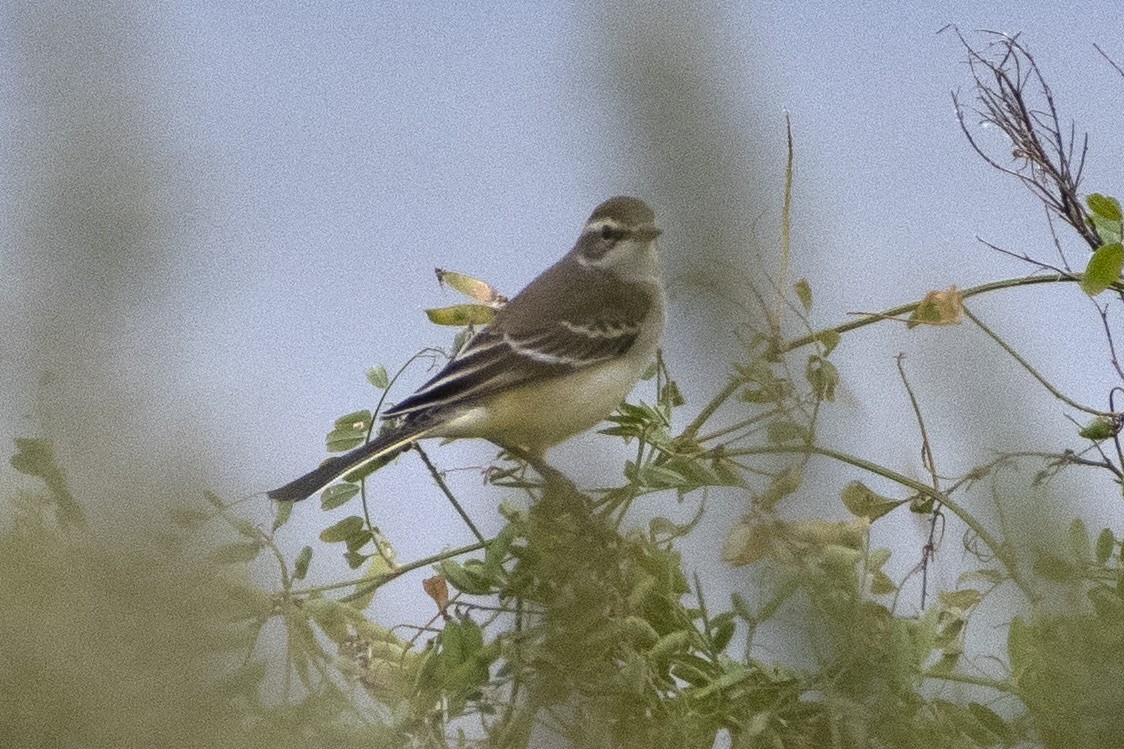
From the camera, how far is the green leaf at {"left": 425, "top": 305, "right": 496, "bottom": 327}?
2391mm

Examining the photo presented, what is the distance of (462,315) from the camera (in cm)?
240

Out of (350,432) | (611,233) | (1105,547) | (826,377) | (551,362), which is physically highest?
(611,233)

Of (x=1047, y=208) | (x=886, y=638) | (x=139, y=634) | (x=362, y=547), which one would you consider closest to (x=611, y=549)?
(x=886, y=638)

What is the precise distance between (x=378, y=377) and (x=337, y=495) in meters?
0.23

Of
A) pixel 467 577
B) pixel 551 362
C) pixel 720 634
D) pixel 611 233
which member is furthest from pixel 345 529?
pixel 611 233

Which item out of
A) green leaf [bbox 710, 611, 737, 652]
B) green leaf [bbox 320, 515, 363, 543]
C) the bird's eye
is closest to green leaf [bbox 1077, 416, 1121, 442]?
green leaf [bbox 710, 611, 737, 652]

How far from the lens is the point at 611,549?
1.33m

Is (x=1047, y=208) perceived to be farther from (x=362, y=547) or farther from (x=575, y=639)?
(x=575, y=639)

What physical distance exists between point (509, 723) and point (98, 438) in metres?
0.79

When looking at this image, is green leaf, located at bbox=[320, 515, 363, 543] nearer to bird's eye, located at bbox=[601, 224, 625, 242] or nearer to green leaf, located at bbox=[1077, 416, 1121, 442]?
green leaf, located at bbox=[1077, 416, 1121, 442]

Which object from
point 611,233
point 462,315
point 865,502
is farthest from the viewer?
point 611,233

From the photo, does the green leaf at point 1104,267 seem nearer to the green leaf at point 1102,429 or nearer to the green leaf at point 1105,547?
the green leaf at point 1102,429

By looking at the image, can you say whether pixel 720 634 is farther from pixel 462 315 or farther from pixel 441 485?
pixel 462 315

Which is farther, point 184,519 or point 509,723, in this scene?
point 509,723
